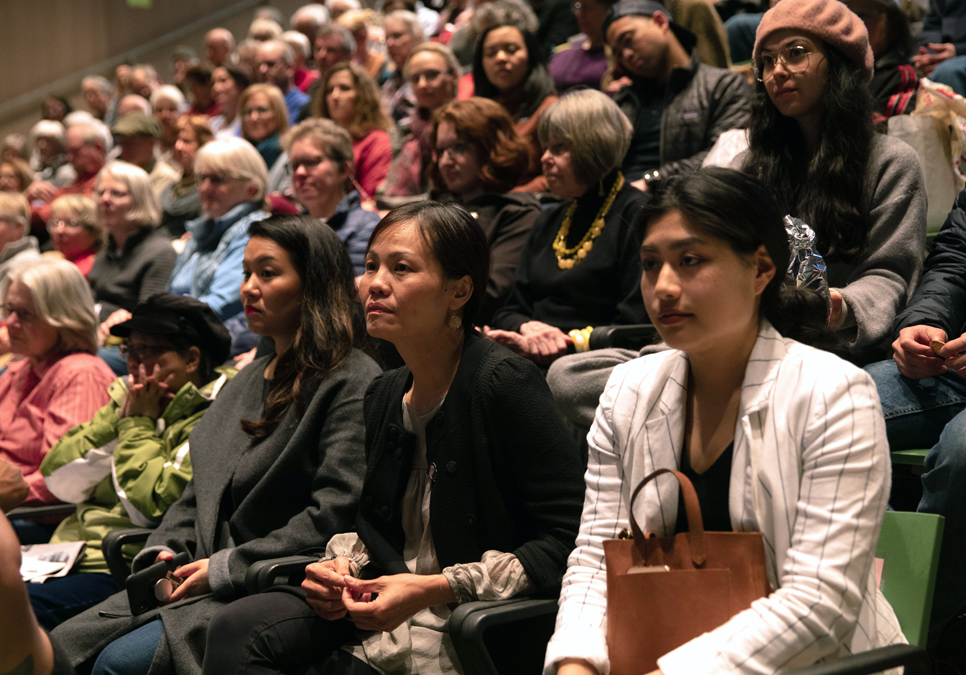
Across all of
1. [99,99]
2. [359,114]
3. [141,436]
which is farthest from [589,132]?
[99,99]

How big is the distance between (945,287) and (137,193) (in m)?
3.83

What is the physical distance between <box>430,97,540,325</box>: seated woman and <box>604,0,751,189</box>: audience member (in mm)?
476

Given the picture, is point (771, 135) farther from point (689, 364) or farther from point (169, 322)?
point (169, 322)

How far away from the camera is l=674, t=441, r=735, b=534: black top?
1.45 metres

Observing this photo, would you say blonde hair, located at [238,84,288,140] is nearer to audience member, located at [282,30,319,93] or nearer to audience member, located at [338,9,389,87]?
audience member, located at [338,9,389,87]

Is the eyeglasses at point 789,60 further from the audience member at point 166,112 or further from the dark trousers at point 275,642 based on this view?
the audience member at point 166,112

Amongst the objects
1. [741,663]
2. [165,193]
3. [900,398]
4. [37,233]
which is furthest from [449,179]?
[37,233]

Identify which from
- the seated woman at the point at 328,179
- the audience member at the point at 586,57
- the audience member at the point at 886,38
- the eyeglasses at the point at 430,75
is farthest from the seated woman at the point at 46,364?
the audience member at the point at 886,38

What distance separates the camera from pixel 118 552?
2541mm

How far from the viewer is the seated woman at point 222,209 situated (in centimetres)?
402

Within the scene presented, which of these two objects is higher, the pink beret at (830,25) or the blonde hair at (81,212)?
the pink beret at (830,25)

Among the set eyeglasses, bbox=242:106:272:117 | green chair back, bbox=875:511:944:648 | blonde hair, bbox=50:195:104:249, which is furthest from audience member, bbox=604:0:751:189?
blonde hair, bbox=50:195:104:249

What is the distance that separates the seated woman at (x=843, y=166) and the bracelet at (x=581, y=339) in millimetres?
659

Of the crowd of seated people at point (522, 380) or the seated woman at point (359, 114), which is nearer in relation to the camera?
the crowd of seated people at point (522, 380)
